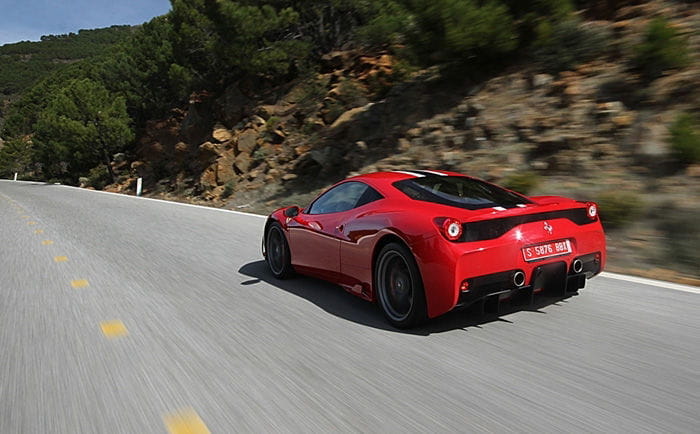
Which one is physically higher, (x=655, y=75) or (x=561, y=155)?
(x=655, y=75)

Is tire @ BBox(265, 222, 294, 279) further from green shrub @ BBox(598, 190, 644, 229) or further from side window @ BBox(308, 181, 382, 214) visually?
green shrub @ BBox(598, 190, 644, 229)

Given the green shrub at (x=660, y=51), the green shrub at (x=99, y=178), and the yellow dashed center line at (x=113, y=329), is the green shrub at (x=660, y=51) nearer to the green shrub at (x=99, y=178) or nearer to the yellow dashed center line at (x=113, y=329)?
the yellow dashed center line at (x=113, y=329)

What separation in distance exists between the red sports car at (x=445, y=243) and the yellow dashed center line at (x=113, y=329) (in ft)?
5.56

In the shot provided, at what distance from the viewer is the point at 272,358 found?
364 centimetres

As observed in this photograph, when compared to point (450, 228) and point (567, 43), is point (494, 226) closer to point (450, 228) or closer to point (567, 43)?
point (450, 228)

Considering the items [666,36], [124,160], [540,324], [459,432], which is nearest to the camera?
[459,432]

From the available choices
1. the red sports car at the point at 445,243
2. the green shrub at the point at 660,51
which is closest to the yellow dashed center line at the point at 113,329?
the red sports car at the point at 445,243

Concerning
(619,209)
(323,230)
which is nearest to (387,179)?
(323,230)

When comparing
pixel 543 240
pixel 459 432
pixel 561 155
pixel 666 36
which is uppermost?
pixel 666 36

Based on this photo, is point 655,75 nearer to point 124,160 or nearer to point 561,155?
point 561,155

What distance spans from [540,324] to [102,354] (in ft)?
9.78

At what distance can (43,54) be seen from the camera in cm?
13950

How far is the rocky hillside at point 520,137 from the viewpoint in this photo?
23.2 ft

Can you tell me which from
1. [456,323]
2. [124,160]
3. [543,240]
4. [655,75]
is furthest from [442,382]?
[124,160]
